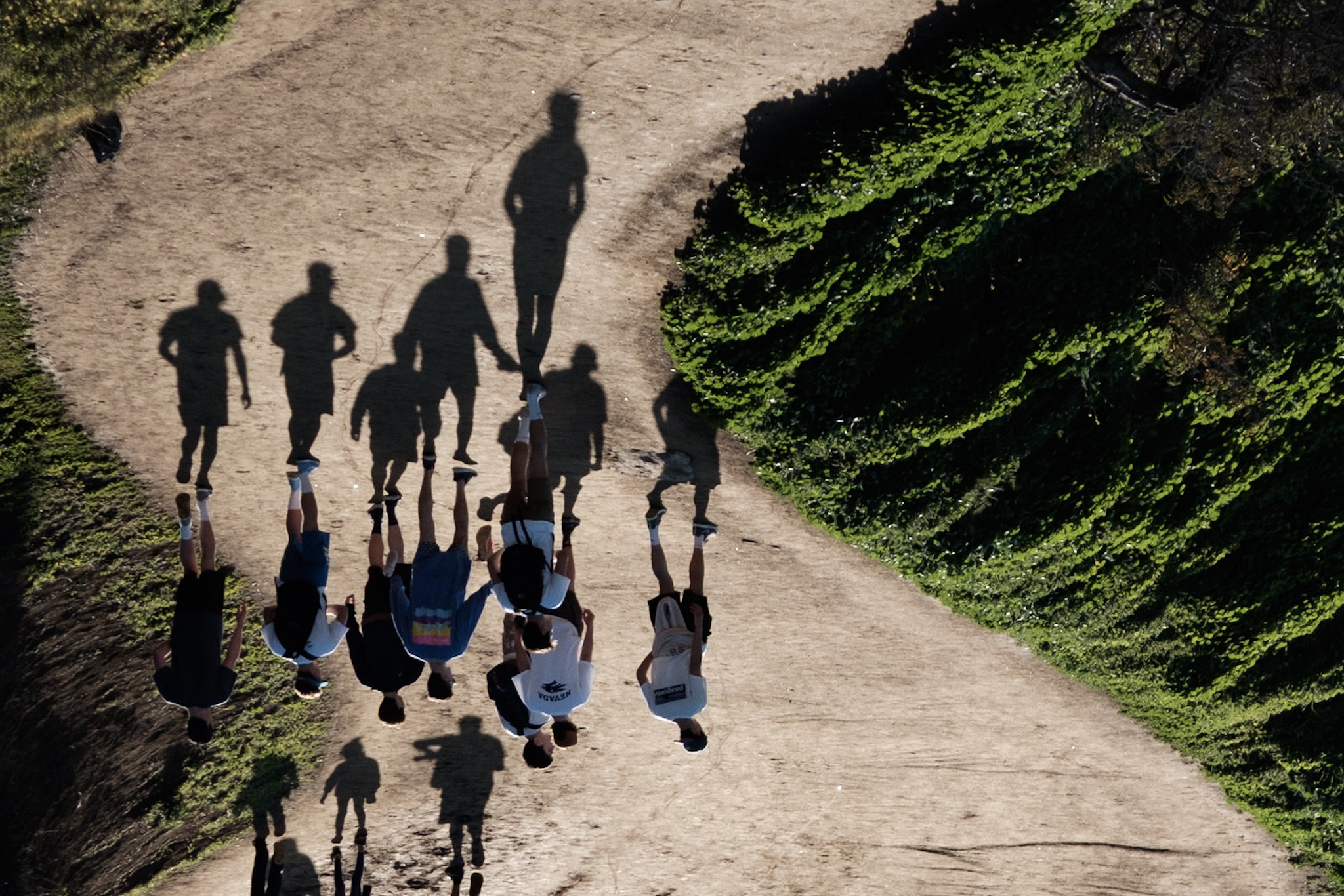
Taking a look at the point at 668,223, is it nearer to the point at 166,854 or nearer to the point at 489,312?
the point at 489,312

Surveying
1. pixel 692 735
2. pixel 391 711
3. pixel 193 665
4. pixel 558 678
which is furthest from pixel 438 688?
pixel 692 735

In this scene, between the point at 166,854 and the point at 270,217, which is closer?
the point at 270,217

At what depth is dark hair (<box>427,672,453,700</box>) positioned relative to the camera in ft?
32.1

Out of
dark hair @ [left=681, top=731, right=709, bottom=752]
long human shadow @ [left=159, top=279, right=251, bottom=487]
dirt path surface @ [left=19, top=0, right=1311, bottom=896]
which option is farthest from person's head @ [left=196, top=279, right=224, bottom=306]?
dark hair @ [left=681, top=731, right=709, bottom=752]

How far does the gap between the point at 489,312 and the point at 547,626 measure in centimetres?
422

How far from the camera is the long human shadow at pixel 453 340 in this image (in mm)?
10234

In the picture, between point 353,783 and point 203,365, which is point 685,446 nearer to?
point 203,365

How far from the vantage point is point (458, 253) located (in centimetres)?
1012

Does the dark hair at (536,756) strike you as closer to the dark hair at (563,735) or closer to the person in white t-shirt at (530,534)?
the dark hair at (563,735)

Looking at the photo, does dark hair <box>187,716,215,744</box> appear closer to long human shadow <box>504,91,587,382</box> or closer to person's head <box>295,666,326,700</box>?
person's head <box>295,666,326,700</box>

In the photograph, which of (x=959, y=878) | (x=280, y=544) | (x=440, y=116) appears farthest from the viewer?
(x=959, y=878)

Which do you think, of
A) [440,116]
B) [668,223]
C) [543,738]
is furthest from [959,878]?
[440,116]

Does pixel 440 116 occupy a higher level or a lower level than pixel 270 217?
higher

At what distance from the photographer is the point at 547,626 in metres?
8.91
